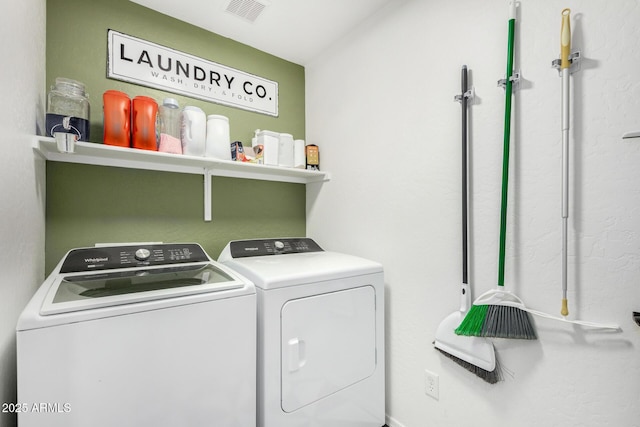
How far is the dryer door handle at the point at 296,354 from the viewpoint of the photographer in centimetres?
132

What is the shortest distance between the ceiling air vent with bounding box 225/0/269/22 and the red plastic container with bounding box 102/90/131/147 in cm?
88

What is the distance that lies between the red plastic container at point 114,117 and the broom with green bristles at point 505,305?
181 centimetres

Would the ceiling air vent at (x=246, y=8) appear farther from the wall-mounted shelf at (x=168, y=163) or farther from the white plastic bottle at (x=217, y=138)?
the wall-mounted shelf at (x=168, y=163)

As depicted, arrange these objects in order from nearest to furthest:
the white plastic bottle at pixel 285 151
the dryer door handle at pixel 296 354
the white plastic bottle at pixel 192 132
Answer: the dryer door handle at pixel 296 354 < the white plastic bottle at pixel 192 132 < the white plastic bottle at pixel 285 151

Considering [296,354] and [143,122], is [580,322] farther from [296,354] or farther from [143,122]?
[143,122]

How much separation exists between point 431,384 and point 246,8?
2.44 m

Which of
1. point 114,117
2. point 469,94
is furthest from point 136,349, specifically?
point 469,94

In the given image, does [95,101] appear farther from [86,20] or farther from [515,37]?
[515,37]

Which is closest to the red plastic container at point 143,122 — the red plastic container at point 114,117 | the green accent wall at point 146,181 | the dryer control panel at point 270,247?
the red plastic container at point 114,117

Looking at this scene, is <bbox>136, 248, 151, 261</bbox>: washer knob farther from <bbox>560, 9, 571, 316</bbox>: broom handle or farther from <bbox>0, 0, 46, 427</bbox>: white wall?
<bbox>560, 9, 571, 316</bbox>: broom handle

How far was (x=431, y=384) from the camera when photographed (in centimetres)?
155

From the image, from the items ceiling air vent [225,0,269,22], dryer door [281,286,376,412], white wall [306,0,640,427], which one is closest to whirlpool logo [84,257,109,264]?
dryer door [281,286,376,412]

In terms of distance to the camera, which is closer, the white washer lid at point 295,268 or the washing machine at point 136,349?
the washing machine at point 136,349

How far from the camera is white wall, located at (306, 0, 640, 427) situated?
1.00 metres
